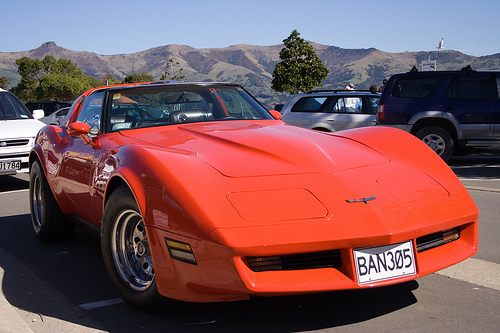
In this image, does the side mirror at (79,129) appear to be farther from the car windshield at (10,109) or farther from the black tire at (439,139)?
the black tire at (439,139)

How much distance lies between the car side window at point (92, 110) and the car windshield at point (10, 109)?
18.1 feet

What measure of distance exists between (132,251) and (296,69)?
193 ft

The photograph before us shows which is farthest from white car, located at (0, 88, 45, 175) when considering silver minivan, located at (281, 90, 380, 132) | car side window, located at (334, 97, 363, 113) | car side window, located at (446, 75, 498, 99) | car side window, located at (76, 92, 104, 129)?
car side window, located at (446, 75, 498, 99)

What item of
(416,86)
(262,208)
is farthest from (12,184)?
(262,208)

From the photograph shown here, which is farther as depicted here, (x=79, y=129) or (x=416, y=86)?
(x=416, y=86)

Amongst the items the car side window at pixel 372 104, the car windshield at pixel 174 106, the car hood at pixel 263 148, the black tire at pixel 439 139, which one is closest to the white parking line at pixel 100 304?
the car hood at pixel 263 148

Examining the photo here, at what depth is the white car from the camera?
362 inches

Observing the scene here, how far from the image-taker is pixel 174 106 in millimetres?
4715

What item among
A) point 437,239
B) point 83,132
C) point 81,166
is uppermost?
point 83,132

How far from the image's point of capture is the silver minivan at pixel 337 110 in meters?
12.8

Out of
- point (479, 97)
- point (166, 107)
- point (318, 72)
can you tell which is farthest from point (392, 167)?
point (318, 72)

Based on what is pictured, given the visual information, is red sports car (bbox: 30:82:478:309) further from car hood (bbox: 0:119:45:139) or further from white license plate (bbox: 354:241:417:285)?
car hood (bbox: 0:119:45:139)

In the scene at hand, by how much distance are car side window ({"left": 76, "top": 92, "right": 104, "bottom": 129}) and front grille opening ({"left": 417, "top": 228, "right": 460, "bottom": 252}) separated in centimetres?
260

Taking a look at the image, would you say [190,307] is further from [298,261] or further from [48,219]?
[48,219]
